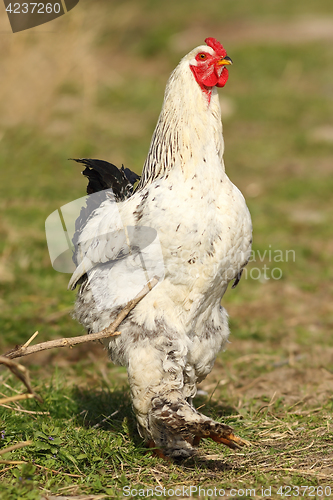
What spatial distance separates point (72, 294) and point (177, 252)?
2.87 meters

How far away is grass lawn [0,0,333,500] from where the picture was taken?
2.83 meters

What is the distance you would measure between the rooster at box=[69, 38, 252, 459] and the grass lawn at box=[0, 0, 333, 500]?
0.35m

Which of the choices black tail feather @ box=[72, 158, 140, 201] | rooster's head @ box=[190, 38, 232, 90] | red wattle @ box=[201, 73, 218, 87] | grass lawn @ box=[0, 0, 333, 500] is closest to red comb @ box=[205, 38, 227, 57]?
rooster's head @ box=[190, 38, 232, 90]

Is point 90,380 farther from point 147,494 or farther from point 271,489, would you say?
point 271,489

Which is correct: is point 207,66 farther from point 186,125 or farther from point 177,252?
point 177,252

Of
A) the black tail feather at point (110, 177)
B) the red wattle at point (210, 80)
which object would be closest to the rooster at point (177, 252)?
the red wattle at point (210, 80)

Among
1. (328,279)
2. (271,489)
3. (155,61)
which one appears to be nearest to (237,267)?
(271,489)

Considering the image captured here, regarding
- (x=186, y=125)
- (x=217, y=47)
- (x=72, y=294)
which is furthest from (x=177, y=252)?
(x=72, y=294)

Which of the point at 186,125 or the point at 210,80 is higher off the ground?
the point at 210,80

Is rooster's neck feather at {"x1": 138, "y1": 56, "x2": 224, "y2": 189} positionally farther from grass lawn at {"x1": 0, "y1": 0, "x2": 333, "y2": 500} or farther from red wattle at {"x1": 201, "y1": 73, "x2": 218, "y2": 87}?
grass lawn at {"x1": 0, "y1": 0, "x2": 333, "y2": 500}

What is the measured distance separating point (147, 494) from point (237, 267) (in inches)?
49.7

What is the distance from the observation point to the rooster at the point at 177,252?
2754mm

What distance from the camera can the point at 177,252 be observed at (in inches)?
108

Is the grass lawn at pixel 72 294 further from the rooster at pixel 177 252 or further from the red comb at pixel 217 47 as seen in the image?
the red comb at pixel 217 47
